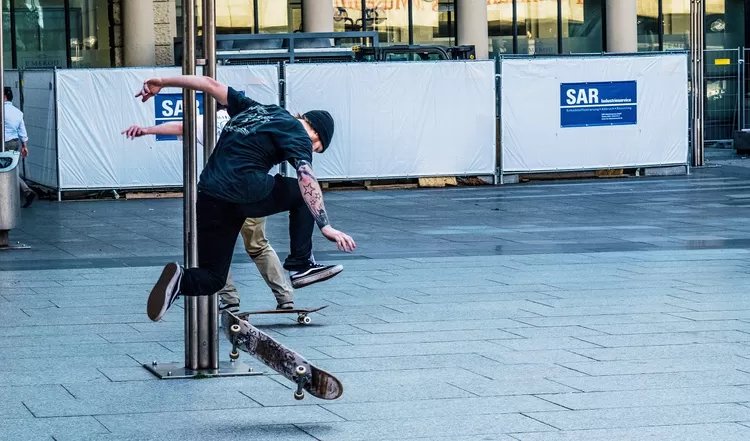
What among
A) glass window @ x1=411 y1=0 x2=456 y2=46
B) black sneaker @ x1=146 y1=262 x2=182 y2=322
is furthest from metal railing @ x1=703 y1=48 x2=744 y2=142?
black sneaker @ x1=146 y1=262 x2=182 y2=322

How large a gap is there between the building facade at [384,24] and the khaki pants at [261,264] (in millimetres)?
18756

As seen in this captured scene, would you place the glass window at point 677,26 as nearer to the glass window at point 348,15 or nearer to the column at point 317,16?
the glass window at point 348,15

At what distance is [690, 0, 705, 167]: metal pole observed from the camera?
25078 millimetres

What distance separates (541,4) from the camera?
32.9 meters

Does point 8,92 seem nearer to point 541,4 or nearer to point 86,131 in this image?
point 86,131

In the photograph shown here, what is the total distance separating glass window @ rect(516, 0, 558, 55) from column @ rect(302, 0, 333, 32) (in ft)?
19.7

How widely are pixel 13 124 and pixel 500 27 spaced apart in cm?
1632

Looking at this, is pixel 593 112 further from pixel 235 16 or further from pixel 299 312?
pixel 299 312

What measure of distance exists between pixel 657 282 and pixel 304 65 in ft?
35.9

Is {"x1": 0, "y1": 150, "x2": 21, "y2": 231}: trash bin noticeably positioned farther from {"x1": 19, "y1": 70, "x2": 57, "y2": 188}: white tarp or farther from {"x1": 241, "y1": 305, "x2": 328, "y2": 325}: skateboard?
{"x1": 19, "y1": 70, "x2": 57, "y2": 188}: white tarp

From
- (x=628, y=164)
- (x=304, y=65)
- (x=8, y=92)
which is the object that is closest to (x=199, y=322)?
(x=8, y=92)

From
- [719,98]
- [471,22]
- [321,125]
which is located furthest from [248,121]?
[719,98]

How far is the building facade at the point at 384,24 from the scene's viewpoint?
94.0 ft

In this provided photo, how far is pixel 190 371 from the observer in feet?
24.8
